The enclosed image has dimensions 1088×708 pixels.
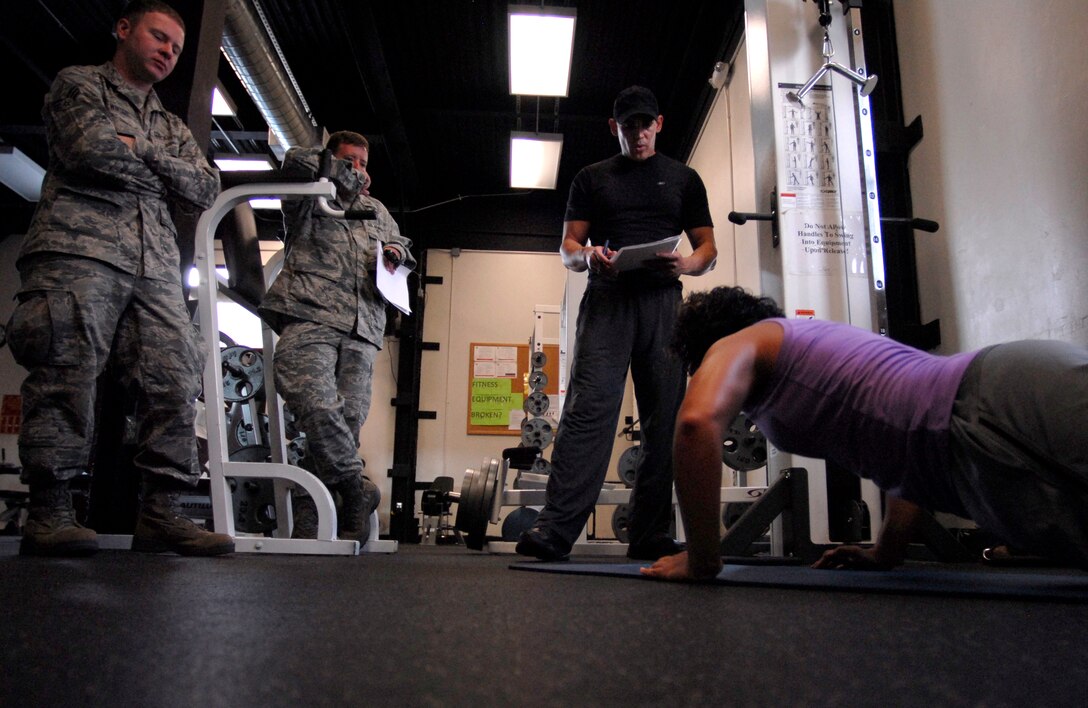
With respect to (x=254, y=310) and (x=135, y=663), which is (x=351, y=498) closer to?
(x=254, y=310)

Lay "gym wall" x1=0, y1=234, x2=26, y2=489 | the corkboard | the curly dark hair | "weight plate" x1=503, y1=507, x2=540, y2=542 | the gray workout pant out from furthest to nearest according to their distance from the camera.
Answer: the corkboard → "gym wall" x1=0, y1=234, x2=26, y2=489 → "weight plate" x1=503, y1=507, x2=540, y2=542 → the curly dark hair → the gray workout pant

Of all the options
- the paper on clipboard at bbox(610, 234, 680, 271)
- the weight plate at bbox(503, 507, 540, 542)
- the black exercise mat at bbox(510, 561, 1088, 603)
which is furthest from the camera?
the weight plate at bbox(503, 507, 540, 542)

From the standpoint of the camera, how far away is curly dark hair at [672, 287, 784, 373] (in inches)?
58.4

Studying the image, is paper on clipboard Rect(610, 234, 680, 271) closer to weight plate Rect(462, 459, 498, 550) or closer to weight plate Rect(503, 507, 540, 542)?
weight plate Rect(462, 459, 498, 550)

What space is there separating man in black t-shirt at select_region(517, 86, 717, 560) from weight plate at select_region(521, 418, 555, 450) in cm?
279

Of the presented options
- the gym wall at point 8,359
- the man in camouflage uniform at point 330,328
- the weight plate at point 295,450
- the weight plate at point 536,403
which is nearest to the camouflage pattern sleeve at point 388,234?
the man in camouflage uniform at point 330,328

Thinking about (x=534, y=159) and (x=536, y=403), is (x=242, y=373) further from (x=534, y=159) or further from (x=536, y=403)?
(x=534, y=159)

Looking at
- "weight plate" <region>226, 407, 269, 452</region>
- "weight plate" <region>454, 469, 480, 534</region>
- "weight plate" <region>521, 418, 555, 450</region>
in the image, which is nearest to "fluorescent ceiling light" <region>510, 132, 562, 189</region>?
"weight plate" <region>521, 418, 555, 450</region>

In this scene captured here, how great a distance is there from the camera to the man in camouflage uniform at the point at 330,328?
240 centimetres

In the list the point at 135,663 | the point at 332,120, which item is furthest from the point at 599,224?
the point at 332,120

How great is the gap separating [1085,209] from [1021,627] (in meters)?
1.95

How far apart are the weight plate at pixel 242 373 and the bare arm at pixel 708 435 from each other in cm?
378

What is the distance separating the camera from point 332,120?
6.30m

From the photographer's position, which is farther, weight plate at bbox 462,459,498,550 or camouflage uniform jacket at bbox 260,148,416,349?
weight plate at bbox 462,459,498,550
